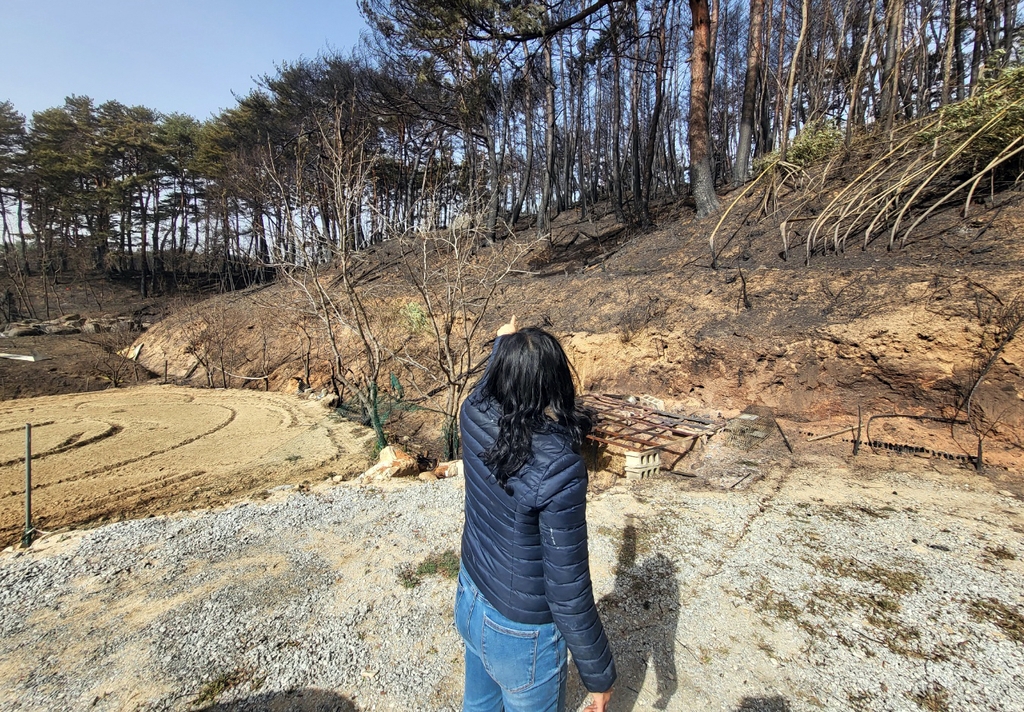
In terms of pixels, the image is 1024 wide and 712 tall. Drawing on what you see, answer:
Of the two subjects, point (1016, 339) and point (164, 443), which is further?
point (164, 443)

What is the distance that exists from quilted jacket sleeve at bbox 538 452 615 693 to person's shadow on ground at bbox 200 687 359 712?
1667 mm

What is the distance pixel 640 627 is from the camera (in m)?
2.73

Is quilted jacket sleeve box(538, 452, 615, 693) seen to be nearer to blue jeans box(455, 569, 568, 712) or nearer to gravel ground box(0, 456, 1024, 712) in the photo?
blue jeans box(455, 569, 568, 712)

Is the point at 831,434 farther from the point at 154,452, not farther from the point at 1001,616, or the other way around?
the point at 154,452

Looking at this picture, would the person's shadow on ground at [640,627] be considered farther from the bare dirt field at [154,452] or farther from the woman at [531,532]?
the bare dirt field at [154,452]

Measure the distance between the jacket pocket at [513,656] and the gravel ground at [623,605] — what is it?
1247 millimetres

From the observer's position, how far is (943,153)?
264 inches

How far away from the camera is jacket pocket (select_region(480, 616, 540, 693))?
4.25ft

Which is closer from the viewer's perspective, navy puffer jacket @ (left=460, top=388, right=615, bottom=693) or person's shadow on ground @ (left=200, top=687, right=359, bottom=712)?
navy puffer jacket @ (left=460, top=388, right=615, bottom=693)

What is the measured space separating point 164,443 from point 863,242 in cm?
1212

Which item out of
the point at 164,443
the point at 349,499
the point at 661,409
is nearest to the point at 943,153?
the point at 661,409

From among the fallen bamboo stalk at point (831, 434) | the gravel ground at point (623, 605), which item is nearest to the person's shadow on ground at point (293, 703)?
the gravel ground at point (623, 605)

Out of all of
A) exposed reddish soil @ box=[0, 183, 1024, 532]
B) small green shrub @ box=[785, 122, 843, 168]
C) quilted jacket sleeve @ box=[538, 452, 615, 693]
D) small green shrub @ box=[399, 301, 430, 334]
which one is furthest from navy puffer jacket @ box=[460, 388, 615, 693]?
small green shrub @ box=[785, 122, 843, 168]

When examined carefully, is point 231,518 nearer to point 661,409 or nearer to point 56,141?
point 661,409
